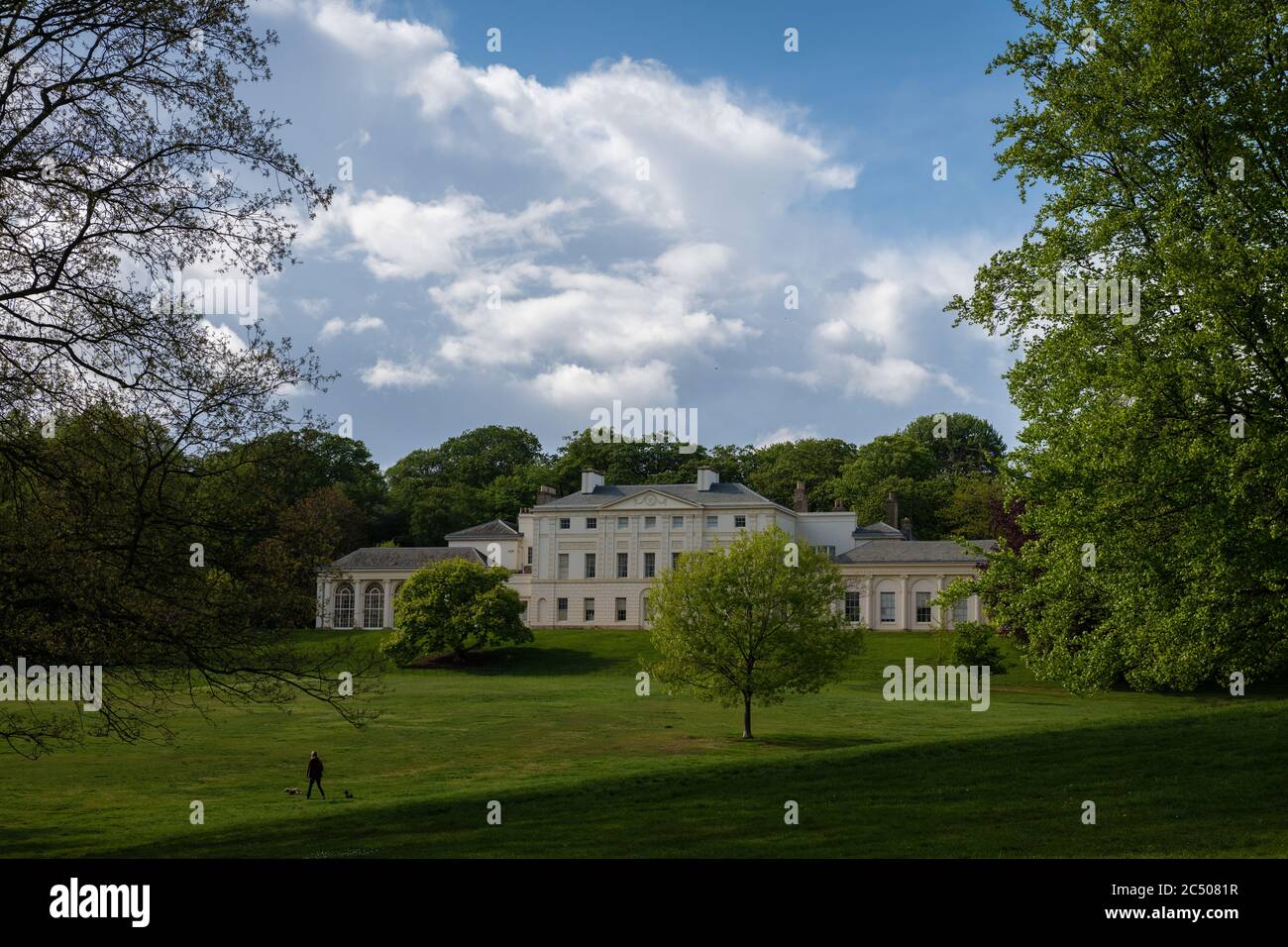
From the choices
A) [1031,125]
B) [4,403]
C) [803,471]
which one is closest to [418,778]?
[4,403]

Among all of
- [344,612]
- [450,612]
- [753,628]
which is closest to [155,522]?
[753,628]

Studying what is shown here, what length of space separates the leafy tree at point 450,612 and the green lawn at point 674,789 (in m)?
26.2

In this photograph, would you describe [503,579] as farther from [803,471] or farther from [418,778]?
[803,471]

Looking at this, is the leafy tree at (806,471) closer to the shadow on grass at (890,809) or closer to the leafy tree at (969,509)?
the leafy tree at (969,509)

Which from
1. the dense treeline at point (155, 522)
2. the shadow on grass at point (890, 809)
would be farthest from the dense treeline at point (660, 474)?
the dense treeline at point (155, 522)

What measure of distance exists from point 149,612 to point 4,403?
334 cm

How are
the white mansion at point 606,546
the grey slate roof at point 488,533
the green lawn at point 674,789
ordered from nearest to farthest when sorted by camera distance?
the green lawn at point 674,789, the white mansion at point 606,546, the grey slate roof at point 488,533

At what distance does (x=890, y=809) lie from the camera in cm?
1911

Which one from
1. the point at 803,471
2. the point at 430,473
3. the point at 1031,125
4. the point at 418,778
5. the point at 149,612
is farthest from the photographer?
the point at 430,473

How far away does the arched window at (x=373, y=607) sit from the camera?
88812 mm

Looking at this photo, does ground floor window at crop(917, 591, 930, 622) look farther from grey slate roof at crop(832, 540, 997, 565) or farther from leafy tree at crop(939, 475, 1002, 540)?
leafy tree at crop(939, 475, 1002, 540)

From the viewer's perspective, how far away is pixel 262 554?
611 inches

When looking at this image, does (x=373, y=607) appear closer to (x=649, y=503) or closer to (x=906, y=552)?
(x=649, y=503)

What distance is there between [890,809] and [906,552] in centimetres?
6481
